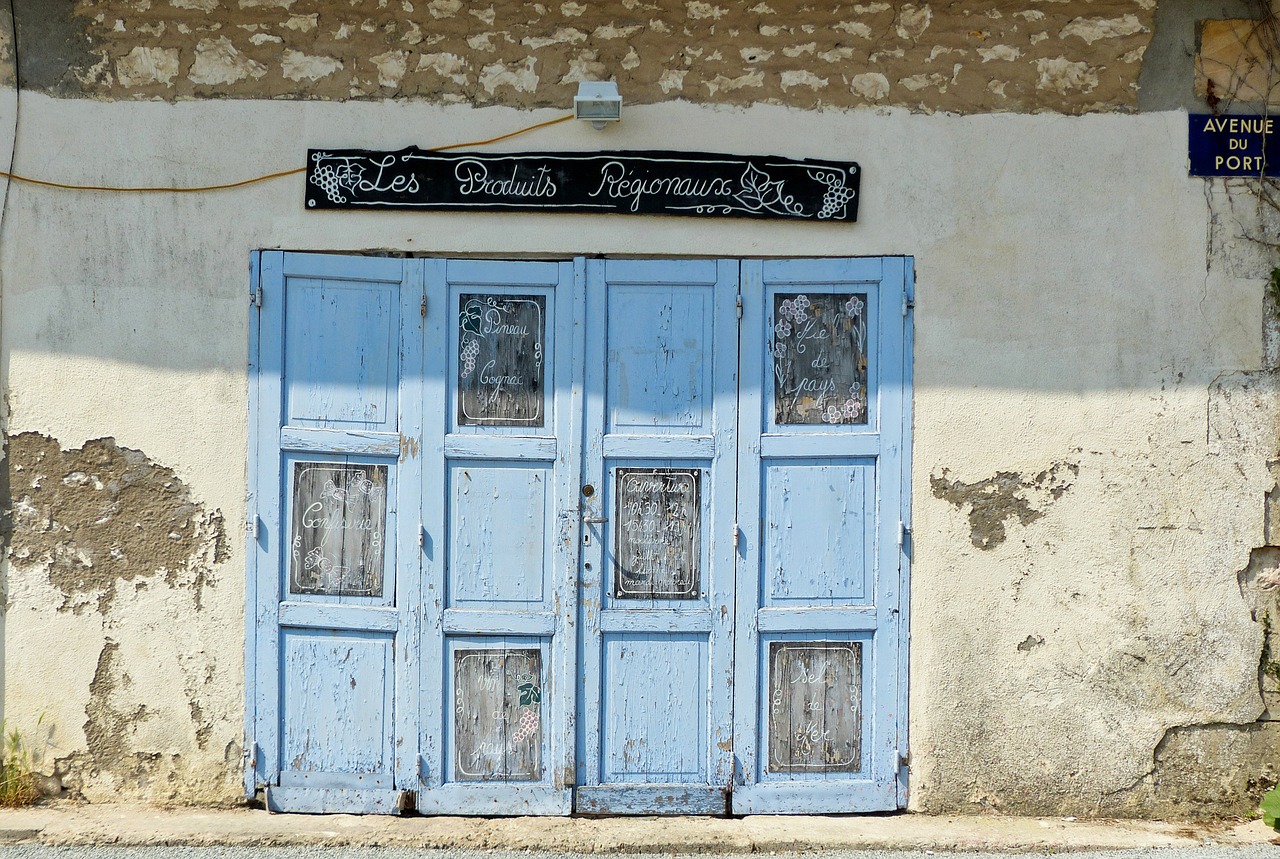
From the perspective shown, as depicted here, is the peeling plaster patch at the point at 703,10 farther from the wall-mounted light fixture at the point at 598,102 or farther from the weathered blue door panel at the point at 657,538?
the weathered blue door panel at the point at 657,538

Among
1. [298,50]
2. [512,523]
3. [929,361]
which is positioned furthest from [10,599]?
[929,361]

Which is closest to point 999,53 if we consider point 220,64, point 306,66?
point 306,66

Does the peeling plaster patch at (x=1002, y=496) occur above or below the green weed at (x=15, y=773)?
above

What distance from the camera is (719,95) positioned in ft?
13.0

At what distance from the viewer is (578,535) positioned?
3945 millimetres

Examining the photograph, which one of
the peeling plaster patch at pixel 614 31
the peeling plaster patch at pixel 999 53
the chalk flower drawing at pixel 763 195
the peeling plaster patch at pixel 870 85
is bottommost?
the chalk flower drawing at pixel 763 195

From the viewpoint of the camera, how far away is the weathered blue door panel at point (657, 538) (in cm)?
392

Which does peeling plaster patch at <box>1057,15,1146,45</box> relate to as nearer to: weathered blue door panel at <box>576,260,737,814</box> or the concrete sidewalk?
weathered blue door panel at <box>576,260,737,814</box>

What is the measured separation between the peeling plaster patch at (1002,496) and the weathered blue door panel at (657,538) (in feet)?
2.95

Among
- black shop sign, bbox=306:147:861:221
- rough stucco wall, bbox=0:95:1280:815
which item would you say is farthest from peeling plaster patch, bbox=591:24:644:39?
black shop sign, bbox=306:147:861:221

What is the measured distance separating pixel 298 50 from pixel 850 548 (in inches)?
112

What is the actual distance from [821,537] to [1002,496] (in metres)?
0.72

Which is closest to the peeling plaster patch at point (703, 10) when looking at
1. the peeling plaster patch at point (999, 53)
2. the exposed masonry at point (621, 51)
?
the exposed masonry at point (621, 51)

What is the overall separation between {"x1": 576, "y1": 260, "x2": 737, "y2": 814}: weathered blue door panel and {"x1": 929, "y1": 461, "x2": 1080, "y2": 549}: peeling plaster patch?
898 mm
